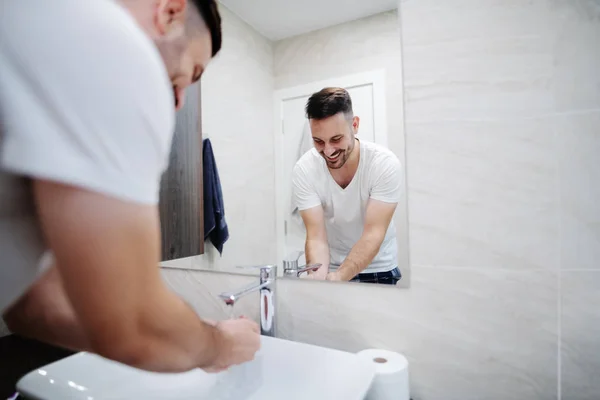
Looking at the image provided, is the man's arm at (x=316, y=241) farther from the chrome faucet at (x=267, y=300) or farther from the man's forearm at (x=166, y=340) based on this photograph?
the man's forearm at (x=166, y=340)

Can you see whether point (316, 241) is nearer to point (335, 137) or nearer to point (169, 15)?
point (335, 137)

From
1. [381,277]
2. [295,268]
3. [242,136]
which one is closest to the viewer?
[381,277]

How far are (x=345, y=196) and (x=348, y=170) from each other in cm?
7

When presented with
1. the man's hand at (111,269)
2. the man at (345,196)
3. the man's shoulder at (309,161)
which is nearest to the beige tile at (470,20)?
the man at (345,196)

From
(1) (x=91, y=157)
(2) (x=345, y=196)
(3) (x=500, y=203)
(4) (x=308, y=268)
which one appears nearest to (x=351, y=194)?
(2) (x=345, y=196)

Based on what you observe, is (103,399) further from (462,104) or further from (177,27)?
(462,104)

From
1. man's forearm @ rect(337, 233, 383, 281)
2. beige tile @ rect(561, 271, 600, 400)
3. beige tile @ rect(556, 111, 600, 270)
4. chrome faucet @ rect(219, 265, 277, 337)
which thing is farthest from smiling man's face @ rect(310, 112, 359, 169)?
beige tile @ rect(561, 271, 600, 400)

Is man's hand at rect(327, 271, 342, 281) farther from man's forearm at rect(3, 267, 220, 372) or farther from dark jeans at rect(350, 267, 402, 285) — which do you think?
man's forearm at rect(3, 267, 220, 372)

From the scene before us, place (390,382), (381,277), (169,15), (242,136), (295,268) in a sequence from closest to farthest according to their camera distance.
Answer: (169,15)
(390,382)
(381,277)
(295,268)
(242,136)

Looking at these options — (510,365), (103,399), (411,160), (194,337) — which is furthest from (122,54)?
(510,365)

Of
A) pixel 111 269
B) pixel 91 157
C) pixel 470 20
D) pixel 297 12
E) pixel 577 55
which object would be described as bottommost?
pixel 111 269

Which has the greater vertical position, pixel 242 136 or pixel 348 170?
pixel 242 136

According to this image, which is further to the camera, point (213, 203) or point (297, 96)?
point (213, 203)

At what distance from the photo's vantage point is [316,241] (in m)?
0.90
